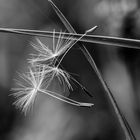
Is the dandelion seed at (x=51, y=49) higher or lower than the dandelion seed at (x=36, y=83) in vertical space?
higher

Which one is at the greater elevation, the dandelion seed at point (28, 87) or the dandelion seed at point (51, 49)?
the dandelion seed at point (51, 49)

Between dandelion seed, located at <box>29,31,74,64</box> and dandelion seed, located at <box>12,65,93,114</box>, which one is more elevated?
dandelion seed, located at <box>29,31,74,64</box>

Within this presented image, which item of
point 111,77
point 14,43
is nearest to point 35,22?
point 14,43

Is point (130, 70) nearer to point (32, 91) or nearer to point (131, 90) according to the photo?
point (131, 90)

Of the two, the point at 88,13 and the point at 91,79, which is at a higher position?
the point at 88,13

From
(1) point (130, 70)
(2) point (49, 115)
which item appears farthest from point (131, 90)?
(2) point (49, 115)

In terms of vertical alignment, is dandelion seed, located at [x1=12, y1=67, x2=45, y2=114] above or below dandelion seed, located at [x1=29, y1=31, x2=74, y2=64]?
below

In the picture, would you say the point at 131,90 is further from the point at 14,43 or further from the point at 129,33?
the point at 14,43
